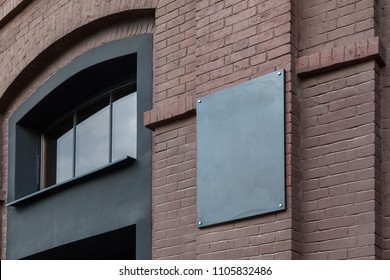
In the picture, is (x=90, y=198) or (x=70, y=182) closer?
(x=90, y=198)

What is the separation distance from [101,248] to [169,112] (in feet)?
6.96

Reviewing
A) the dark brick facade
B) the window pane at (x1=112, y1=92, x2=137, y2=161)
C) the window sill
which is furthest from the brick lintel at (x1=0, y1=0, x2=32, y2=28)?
the dark brick facade

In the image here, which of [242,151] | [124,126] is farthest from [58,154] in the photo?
[242,151]

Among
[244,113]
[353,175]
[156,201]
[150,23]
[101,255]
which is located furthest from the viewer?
[101,255]

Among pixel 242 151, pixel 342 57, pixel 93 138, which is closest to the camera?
pixel 342 57

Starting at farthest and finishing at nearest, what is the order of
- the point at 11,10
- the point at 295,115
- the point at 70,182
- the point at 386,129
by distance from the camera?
the point at 11,10, the point at 70,182, the point at 295,115, the point at 386,129

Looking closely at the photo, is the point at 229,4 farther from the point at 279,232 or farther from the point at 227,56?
the point at 279,232

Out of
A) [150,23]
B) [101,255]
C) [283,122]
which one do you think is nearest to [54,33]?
[150,23]

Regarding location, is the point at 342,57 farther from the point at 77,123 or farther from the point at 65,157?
the point at 65,157

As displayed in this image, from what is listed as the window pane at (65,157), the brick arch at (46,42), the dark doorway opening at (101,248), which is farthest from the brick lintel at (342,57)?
the window pane at (65,157)

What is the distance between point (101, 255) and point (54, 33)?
8.45ft

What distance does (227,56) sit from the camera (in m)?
8.19

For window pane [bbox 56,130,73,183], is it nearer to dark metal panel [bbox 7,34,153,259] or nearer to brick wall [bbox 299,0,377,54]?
dark metal panel [bbox 7,34,153,259]

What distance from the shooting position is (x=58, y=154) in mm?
11391
